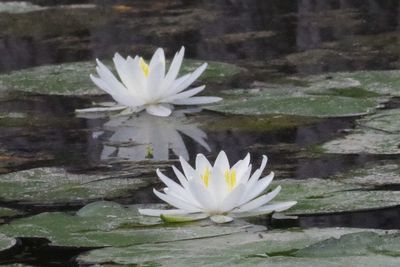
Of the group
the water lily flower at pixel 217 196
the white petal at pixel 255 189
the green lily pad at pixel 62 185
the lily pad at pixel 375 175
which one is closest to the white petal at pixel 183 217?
the water lily flower at pixel 217 196

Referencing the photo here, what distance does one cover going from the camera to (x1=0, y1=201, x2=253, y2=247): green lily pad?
2.98 metres

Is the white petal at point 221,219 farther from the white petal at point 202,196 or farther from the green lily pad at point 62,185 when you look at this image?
the green lily pad at point 62,185

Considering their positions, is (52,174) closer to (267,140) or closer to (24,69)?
(267,140)

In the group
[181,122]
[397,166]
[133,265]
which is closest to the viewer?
[133,265]

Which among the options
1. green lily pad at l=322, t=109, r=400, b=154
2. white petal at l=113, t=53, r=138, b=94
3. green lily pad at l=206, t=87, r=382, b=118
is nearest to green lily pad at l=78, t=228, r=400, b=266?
green lily pad at l=322, t=109, r=400, b=154

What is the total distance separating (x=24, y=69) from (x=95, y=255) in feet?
9.71

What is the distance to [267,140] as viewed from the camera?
161 inches

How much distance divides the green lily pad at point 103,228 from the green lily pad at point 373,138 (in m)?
0.86

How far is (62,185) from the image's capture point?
359 centimetres

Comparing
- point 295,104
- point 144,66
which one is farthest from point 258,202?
point 144,66

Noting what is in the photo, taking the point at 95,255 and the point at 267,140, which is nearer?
the point at 95,255

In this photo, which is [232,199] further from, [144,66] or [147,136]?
[144,66]

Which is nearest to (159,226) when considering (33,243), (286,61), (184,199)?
(184,199)

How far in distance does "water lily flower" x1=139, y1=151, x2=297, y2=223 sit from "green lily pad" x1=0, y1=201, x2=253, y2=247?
0.06 metres
